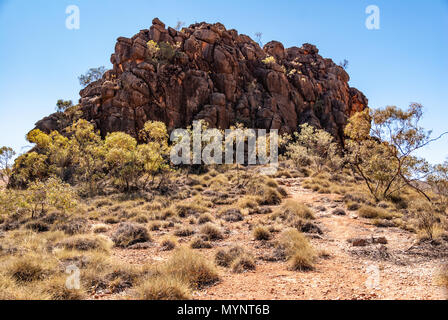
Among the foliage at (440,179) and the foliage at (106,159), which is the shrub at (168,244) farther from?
the foliage at (440,179)

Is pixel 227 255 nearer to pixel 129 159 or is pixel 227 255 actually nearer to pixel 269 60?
pixel 129 159

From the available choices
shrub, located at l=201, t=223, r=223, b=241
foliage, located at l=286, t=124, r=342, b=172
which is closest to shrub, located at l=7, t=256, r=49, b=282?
shrub, located at l=201, t=223, r=223, b=241

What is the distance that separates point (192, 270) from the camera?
5.36 metres

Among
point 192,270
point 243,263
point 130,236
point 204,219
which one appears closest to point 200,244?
point 243,263

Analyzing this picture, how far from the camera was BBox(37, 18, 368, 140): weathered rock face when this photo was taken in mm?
35719

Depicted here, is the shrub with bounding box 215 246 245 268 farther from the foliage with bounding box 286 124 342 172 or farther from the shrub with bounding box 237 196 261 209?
the foliage with bounding box 286 124 342 172

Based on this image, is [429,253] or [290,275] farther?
[429,253]

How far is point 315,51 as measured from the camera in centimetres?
5891

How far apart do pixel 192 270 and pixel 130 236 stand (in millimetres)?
4377

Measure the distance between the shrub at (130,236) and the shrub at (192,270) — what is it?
351 cm
